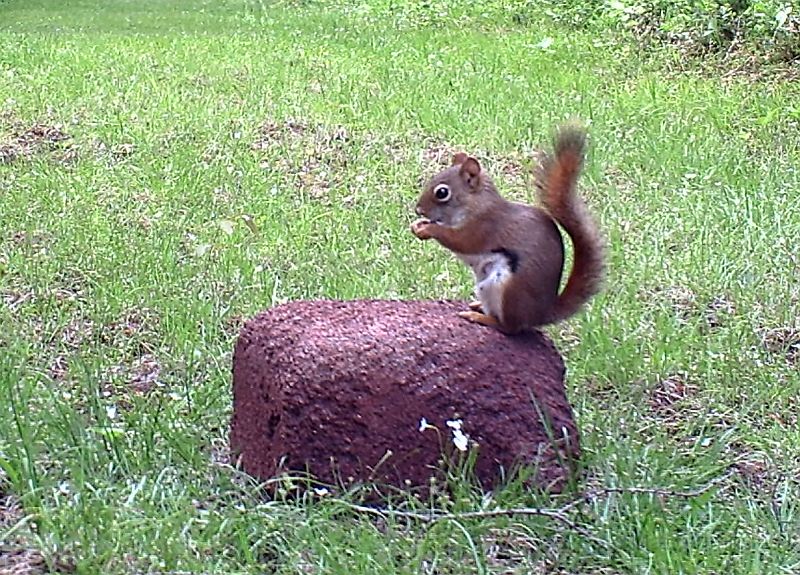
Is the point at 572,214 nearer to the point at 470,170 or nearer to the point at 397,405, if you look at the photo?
the point at 470,170

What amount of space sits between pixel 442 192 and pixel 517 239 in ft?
0.73

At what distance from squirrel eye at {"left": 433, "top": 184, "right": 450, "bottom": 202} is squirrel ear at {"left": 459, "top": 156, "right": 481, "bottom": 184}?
5 centimetres

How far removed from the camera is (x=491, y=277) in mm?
3076

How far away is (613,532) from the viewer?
2662mm

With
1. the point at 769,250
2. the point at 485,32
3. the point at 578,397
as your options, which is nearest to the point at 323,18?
the point at 485,32

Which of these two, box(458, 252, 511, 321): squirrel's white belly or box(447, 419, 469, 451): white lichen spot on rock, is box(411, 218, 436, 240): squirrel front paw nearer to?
box(458, 252, 511, 321): squirrel's white belly

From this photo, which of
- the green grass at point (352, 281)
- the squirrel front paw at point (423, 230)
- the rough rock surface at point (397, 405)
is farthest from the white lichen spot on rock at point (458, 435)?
the squirrel front paw at point (423, 230)

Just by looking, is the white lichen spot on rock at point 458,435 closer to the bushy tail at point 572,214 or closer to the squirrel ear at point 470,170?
the bushy tail at point 572,214

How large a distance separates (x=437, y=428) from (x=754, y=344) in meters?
1.44

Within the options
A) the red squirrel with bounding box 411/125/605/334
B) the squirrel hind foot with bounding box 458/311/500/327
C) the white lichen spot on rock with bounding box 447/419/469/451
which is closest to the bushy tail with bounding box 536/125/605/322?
the red squirrel with bounding box 411/125/605/334

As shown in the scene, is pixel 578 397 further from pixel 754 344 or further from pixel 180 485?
pixel 180 485

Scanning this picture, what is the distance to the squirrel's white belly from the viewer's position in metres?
3.04

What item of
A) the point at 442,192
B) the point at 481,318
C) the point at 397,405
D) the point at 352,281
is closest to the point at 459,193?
the point at 442,192

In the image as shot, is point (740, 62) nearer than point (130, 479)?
No
